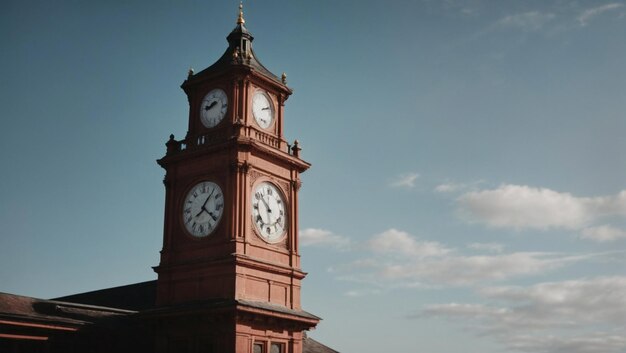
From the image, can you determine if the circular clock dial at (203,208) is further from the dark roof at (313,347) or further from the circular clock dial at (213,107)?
the dark roof at (313,347)

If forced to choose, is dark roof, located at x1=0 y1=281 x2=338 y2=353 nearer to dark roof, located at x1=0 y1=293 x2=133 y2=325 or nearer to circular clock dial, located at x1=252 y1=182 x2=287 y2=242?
dark roof, located at x1=0 y1=293 x2=133 y2=325

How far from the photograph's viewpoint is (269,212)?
125 feet

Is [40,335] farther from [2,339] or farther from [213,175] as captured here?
[213,175]

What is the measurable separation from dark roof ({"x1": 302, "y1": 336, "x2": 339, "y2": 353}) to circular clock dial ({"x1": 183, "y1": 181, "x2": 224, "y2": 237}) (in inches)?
348

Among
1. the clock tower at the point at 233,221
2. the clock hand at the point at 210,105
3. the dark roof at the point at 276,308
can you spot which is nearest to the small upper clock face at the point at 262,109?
the clock tower at the point at 233,221

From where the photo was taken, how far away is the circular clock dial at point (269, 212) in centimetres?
3744

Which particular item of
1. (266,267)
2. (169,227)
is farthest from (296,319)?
(169,227)

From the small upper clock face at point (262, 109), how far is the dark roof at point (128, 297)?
1232 centimetres

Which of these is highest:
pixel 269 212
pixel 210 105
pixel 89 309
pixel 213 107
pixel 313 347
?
pixel 210 105

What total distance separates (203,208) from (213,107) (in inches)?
205

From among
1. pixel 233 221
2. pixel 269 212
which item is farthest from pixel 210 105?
pixel 233 221

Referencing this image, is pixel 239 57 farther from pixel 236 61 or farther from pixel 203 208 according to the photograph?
pixel 203 208

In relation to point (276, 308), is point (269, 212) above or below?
above

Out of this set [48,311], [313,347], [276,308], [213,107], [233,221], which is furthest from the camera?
[313,347]
